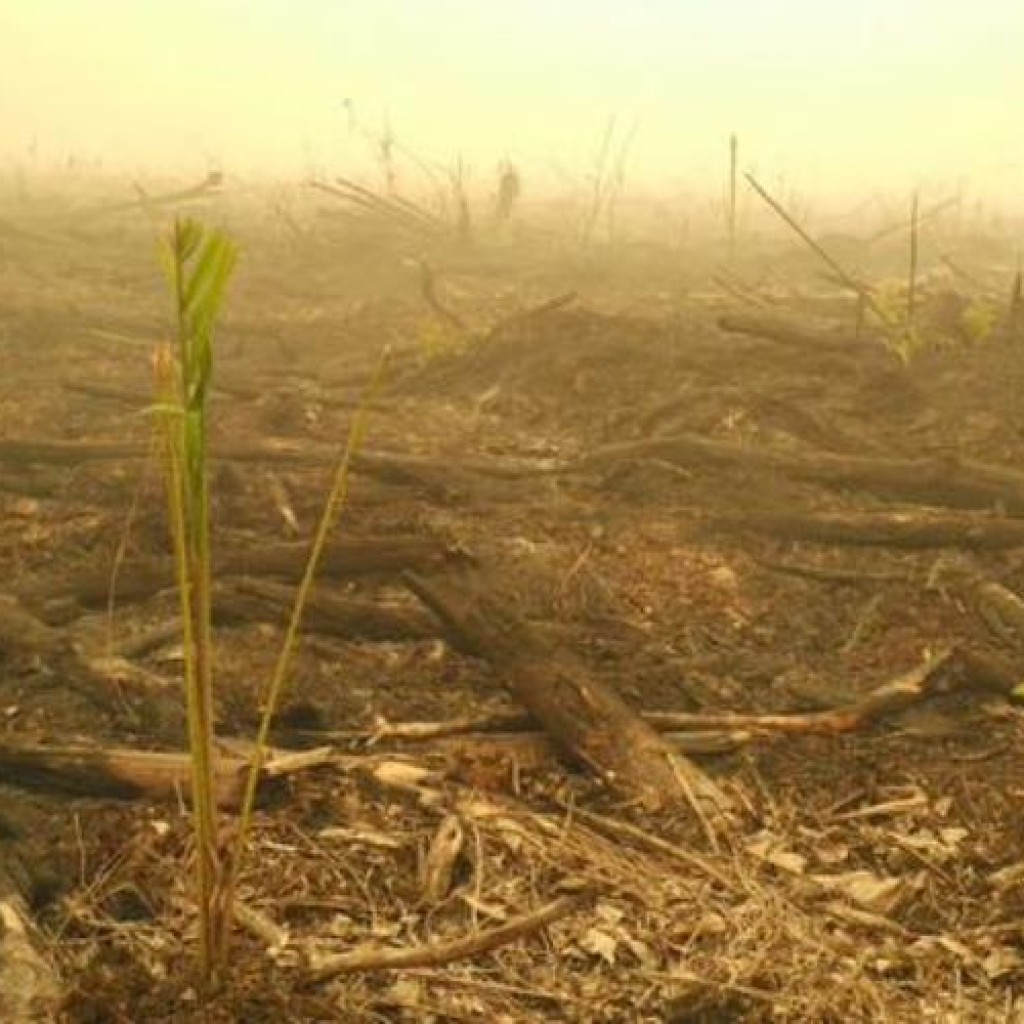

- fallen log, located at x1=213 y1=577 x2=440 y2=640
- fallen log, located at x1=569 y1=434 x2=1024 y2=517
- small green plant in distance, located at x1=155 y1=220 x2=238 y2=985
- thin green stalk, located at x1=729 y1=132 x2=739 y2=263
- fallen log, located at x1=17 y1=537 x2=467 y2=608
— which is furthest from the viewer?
thin green stalk, located at x1=729 y1=132 x2=739 y2=263

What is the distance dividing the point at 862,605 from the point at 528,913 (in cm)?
177

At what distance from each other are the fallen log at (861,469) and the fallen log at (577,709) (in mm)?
1522

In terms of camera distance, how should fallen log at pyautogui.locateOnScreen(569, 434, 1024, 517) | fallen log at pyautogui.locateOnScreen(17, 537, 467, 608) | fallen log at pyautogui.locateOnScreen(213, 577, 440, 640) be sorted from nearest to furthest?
fallen log at pyautogui.locateOnScreen(213, 577, 440, 640) < fallen log at pyautogui.locateOnScreen(17, 537, 467, 608) < fallen log at pyautogui.locateOnScreen(569, 434, 1024, 517)

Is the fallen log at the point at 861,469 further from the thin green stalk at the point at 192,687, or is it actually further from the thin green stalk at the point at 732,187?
the thin green stalk at the point at 192,687

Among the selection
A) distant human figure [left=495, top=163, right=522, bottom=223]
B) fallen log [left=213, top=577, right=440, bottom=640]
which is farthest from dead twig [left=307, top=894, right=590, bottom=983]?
distant human figure [left=495, top=163, right=522, bottom=223]

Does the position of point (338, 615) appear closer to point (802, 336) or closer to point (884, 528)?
point (884, 528)

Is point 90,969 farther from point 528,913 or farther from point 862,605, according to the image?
point 862,605

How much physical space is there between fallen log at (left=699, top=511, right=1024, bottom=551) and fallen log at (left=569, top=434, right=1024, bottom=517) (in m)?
0.16

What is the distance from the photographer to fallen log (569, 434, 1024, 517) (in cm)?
449

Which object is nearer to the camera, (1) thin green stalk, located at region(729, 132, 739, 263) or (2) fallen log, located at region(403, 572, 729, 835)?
(2) fallen log, located at region(403, 572, 729, 835)

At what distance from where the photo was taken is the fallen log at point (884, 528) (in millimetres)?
4133

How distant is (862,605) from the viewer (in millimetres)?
3840

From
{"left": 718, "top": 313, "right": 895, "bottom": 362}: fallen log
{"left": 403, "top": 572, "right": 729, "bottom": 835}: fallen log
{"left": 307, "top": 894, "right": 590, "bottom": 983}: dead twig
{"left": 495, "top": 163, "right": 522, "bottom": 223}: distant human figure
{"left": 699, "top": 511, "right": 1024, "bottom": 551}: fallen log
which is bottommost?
{"left": 307, "top": 894, "right": 590, "bottom": 983}: dead twig

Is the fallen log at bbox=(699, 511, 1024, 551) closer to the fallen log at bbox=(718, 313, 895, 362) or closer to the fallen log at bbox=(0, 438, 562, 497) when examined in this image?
the fallen log at bbox=(0, 438, 562, 497)
